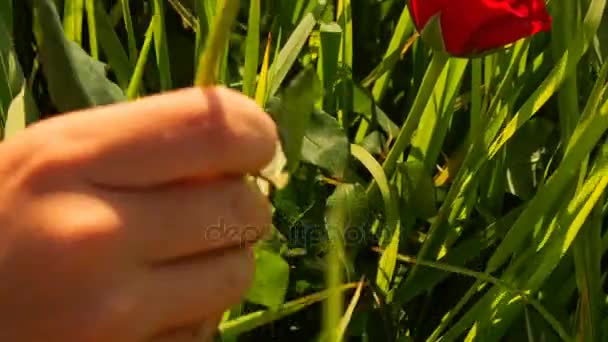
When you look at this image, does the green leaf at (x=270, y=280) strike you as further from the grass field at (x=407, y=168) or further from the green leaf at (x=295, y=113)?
the green leaf at (x=295, y=113)

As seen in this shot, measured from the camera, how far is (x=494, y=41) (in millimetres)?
514

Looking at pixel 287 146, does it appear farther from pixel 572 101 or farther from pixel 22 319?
pixel 572 101

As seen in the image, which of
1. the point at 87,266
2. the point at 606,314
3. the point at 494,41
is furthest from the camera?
the point at 606,314

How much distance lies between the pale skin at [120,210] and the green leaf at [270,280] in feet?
0.75

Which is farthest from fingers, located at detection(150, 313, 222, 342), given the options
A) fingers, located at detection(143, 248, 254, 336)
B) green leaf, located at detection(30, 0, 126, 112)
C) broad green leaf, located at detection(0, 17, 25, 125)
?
broad green leaf, located at detection(0, 17, 25, 125)

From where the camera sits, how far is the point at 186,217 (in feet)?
0.92

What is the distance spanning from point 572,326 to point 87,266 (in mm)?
393

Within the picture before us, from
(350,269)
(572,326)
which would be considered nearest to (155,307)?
(350,269)

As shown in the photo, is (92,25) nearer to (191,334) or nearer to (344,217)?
(344,217)

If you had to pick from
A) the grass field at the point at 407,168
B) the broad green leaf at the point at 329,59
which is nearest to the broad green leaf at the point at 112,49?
the grass field at the point at 407,168

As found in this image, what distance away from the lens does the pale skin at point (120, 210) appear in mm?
272

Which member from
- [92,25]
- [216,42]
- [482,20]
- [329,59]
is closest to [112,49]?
[92,25]

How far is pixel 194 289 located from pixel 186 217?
2cm

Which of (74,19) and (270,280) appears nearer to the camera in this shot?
(270,280)
